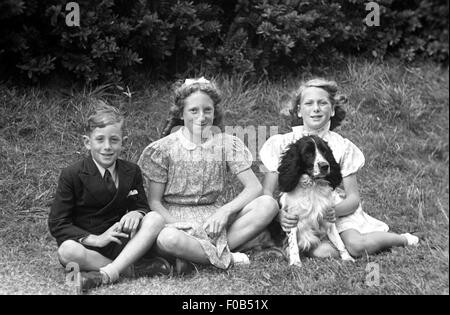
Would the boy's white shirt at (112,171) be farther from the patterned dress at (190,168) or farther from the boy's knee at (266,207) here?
the boy's knee at (266,207)

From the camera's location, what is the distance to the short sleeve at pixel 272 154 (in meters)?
4.55

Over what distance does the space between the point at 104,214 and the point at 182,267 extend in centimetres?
58

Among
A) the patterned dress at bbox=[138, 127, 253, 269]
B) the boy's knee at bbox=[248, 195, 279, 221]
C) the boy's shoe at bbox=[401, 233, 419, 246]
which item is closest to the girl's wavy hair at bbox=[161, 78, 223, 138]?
the patterned dress at bbox=[138, 127, 253, 269]

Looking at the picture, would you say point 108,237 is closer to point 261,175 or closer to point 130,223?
point 130,223

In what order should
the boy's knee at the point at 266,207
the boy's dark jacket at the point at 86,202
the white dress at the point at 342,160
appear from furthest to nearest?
the white dress at the point at 342,160, the boy's knee at the point at 266,207, the boy's dark jacket at the point at 86,202

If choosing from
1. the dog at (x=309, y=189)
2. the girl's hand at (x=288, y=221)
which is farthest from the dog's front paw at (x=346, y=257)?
the girl's hand at (x=288, y=221)

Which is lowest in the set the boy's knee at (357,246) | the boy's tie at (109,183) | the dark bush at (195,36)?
the boy's knee at (357,246)

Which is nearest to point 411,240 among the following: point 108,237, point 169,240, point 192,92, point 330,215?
point 330,215

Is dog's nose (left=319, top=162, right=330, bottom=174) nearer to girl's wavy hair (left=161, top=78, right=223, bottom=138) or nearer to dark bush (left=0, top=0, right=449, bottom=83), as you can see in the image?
girl's wavy hair (left=161, top=78, right=223, bottom=138)

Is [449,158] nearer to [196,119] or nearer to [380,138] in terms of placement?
[196,119]

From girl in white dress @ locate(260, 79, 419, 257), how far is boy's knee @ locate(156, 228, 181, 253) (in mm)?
755

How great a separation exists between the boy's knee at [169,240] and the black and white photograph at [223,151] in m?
0.01

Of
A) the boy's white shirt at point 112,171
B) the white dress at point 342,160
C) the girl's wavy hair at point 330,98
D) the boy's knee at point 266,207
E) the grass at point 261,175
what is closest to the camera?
the grass at point 261,175

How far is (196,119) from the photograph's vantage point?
4328 millimetres
